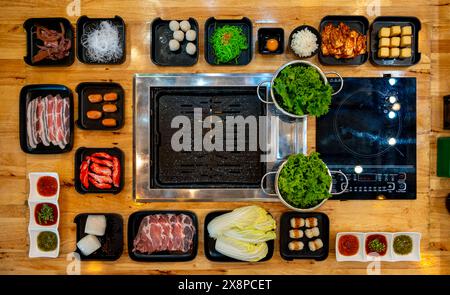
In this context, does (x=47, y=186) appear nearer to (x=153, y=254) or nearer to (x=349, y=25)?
(x=153, y=254)

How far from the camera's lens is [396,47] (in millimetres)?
3406

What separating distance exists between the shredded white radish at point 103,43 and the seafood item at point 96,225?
144cm

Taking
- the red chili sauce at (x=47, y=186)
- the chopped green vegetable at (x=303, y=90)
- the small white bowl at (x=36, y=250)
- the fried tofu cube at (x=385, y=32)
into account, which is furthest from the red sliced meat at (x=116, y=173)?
the fried tofu cube at (x=385, y=32)

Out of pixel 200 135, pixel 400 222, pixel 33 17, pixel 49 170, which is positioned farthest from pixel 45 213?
pixel 400 222

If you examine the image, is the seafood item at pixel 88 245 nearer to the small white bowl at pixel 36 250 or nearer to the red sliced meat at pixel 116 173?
the small white bowl at pixel 36 250

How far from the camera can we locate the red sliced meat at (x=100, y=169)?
3383 millimetres

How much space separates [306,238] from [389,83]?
1.64m

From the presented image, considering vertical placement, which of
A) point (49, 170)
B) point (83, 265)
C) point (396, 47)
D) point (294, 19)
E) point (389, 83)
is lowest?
point (83, 265)

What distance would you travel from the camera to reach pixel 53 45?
11.1ft

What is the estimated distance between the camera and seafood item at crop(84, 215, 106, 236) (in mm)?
3381

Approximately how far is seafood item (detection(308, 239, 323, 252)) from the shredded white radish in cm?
247

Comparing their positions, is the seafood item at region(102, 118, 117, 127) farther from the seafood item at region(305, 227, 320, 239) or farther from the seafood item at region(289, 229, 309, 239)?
the seafood item at region(305, 227, 320, 239)

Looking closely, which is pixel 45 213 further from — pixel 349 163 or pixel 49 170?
pixel 349 163

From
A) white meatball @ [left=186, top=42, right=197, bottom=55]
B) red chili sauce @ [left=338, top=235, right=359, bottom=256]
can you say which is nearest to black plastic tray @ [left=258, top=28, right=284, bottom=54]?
white meatball @ [left=186, top=42, right=197, bottom=55]
